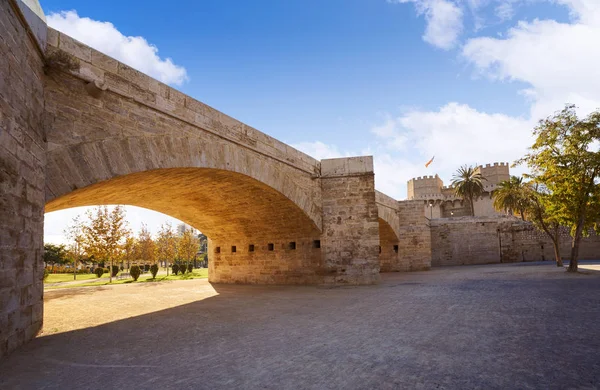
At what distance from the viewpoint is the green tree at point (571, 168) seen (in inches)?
512

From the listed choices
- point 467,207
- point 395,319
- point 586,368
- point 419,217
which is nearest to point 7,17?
point 395,319

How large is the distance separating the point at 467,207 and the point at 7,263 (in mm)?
46306

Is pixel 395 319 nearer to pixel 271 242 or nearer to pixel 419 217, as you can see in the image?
pixel 271 242

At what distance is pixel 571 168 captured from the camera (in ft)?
43.2

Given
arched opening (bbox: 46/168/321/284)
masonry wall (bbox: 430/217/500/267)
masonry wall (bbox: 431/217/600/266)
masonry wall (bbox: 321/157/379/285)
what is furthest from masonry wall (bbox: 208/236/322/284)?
masonry wall (bbox: 430/217/500/267)

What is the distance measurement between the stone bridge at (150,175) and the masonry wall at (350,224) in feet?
0.12

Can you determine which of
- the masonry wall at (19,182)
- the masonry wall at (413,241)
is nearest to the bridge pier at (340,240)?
the masonry wall at (19,182)

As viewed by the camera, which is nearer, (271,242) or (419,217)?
(271,242)

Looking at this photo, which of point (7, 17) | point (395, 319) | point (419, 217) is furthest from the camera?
point (419, 217)

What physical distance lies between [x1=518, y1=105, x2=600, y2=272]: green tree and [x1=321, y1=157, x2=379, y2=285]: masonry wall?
6524 millimetres

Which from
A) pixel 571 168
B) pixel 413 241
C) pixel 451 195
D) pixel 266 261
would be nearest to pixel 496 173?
pixel 451 195

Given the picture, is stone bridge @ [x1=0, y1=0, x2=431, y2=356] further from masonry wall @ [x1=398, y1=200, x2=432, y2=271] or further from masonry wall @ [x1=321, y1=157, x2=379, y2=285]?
masonry wall @ [x1=398, y1=200, x2=432, y2=271]

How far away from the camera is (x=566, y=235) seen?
83.3 ft

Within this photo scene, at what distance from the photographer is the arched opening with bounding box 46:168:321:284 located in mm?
9578
